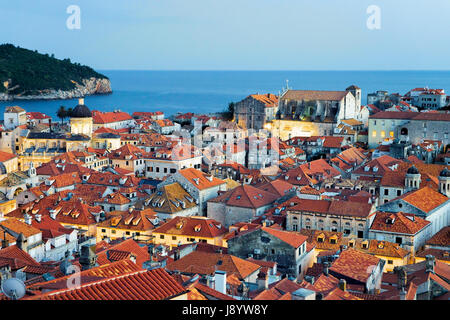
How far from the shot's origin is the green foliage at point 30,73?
173 m

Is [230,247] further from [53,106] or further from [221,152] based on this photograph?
[53,106]

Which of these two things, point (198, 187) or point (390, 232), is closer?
point (390, 232)

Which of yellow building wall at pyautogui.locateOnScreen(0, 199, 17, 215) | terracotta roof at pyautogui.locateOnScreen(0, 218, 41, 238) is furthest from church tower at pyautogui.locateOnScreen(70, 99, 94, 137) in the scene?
terracotta roof at pyautogui.locateOnScreen(0, 218, 41, 238)

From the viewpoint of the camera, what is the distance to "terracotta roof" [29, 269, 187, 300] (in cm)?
928

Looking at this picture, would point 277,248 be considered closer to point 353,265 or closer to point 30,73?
point 353,265

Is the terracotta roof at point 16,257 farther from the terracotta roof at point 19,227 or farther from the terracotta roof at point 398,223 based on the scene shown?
the terracotta roof at point 398,223

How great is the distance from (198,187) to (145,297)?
29.3 metres

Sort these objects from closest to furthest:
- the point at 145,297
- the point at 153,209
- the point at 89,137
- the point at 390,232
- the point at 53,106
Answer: the point at 145,297
the point at 390,232
the point at 153,209
the point at 89,137
the point at 53,106

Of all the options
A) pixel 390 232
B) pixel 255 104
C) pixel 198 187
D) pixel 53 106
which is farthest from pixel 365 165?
pixel 53 106

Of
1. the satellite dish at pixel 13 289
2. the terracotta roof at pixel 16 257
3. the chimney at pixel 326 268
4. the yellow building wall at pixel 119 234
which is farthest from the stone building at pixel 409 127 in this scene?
the satellite dish at pixel 13 289

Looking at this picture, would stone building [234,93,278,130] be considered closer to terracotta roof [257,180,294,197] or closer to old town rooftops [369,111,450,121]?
old town rooftops [369,111,450,121]

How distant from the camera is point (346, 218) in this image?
29.8 meters

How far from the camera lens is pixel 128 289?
9.83m

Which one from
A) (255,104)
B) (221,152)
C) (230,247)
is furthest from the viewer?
(255,104)
